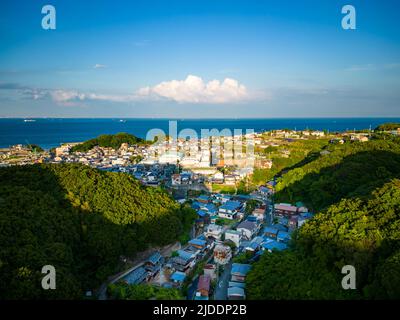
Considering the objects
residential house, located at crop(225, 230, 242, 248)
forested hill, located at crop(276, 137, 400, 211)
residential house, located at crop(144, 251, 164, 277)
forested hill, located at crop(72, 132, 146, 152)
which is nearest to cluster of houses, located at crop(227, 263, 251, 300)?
residential house, located at crop(225, 230, 242, 248)

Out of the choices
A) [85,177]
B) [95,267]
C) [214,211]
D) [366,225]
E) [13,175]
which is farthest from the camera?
[214,211]

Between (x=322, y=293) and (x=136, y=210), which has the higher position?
(x=136, y=210)

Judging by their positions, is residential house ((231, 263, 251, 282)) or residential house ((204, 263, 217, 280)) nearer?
residential house ((231, 263, 251, 282))

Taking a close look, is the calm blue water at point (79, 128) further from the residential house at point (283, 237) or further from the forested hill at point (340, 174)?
the residential house at point (283, 237)

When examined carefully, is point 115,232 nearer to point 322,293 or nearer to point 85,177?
point 85,177

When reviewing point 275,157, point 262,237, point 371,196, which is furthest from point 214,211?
point 275,157

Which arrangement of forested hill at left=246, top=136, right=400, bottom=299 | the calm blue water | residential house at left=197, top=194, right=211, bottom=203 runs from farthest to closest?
1. the calm blue water
2. residential house at left=197, top=194, right=211, bottom=203
3. forested hill at left=246, top=136, right=400, bottom=299

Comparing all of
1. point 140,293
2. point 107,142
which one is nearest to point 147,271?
point 140,293

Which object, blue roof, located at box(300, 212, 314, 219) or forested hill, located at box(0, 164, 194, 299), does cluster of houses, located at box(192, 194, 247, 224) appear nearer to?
forested hill, located at box(0, 164, 194, 299)
